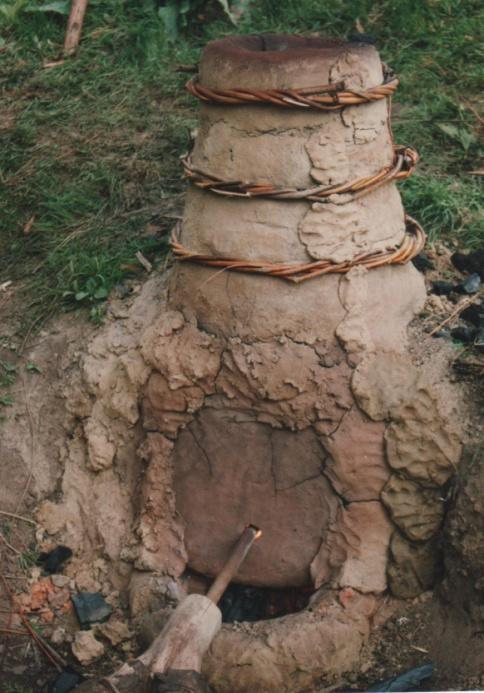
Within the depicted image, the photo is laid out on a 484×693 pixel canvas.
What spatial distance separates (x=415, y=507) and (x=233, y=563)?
0.72 metres

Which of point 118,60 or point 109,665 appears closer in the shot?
point 109,665

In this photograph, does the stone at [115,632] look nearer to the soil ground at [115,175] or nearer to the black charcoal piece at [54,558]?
the soil ground at [115,175]

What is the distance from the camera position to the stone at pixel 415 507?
4805 mm

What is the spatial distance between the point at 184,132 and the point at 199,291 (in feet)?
6.39

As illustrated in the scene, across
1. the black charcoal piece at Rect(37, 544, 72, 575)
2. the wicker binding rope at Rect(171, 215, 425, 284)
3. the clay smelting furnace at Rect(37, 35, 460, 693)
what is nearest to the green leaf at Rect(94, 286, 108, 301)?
the clay smelting furnace at Rect(37, 35, 460, 693)

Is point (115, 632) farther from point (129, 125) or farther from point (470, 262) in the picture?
point (129, 125)

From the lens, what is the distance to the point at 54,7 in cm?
767

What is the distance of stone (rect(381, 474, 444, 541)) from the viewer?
4805mm

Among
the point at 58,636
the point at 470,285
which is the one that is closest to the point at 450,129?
the point at 470,285

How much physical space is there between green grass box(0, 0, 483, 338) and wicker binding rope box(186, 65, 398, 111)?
1206mm

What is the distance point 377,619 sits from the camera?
4.87 metres

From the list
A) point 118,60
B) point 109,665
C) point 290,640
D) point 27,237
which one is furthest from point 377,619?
point 118,60

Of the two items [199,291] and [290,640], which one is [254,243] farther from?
[290,640]

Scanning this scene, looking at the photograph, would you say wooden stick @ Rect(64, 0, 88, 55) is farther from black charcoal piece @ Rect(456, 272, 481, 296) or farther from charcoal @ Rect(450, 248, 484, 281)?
black charcoal piece @ Rect(456, 272, 481, 296)
